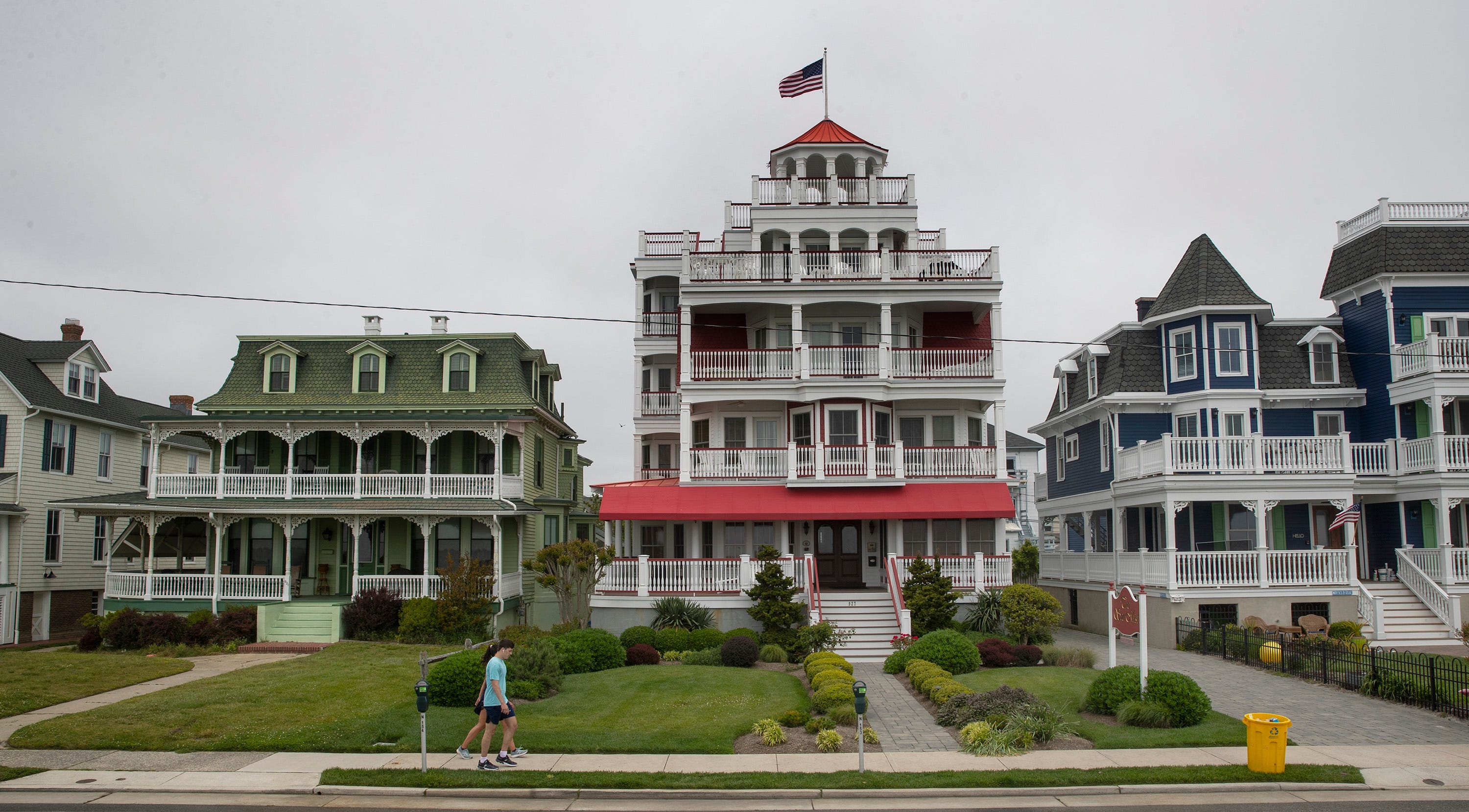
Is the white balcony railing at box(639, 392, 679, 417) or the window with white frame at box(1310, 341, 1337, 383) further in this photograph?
the white balcony railing at box(639, 392, 679, 417)

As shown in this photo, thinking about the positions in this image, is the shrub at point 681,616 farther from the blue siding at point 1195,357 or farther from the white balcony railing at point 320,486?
the blue siding at point 1195,357

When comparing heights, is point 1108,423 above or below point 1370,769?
above

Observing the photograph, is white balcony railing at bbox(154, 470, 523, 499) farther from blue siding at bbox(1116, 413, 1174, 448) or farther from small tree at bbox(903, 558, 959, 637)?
blue siding at bbox(1116, 413, 1174, 448)

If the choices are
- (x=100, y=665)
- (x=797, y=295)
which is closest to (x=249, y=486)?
(x=100, y=665)

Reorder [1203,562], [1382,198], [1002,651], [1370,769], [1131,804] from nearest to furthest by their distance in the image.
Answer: [1131,804]
[1370,769]
[1002,651]
[1203,562]
[1382,198]

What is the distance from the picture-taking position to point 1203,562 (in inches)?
992

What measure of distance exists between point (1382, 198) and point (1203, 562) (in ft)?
44.1

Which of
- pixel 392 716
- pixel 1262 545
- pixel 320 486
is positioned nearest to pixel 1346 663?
pixel 1262 545

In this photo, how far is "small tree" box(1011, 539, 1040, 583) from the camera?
37781mm

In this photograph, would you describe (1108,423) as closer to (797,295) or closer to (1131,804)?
(797,295)

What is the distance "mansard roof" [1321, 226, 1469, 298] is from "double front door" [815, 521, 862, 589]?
17.4 m

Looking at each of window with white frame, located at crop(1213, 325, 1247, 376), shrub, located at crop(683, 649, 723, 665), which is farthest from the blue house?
shrub, located at crop(683, 649, 723, 665)

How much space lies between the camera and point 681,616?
83.4ft

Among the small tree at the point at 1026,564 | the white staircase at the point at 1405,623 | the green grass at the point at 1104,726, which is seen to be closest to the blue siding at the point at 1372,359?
the white staircase at the point at 1405,623
